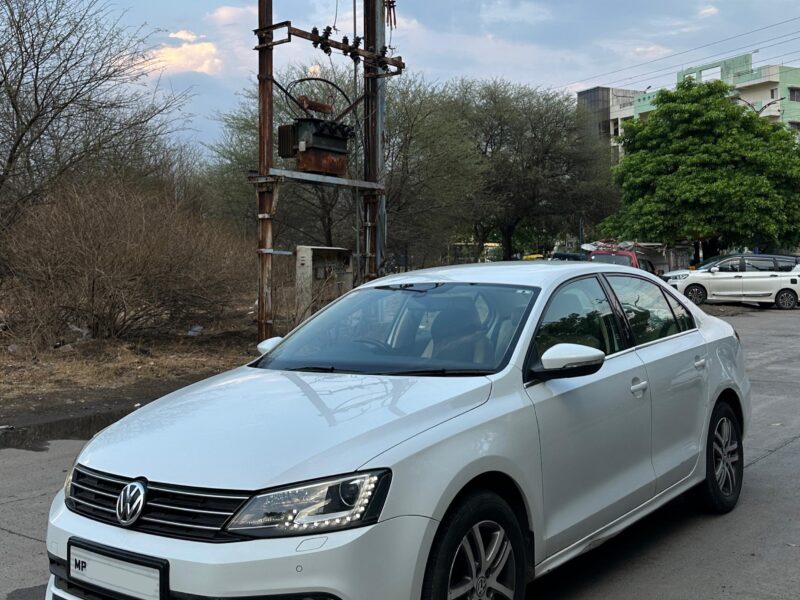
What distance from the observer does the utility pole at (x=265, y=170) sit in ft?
37.7

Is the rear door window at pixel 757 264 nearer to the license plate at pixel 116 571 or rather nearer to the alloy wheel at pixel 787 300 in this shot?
the alloy wheel at pixel 787 300

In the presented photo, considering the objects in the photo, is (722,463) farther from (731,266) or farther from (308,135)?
(731,266)

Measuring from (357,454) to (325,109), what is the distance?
10.0m

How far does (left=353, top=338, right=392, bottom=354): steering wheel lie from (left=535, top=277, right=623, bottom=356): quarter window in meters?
0.75

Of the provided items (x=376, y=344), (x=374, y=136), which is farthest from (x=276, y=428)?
(x=374, y=136)

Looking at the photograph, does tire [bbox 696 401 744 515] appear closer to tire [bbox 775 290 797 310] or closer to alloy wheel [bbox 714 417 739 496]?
alloy wheel [bbox 714 417 739 496]

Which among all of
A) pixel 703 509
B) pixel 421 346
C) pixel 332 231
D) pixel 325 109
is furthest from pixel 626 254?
pixel 421 346

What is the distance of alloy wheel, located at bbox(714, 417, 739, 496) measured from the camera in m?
5.12

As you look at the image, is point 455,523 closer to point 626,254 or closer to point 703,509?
point 703,509

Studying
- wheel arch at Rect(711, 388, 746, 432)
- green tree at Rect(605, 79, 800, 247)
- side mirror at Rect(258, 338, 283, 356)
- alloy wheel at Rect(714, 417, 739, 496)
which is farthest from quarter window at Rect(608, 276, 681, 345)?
green tree at Rect(605, 79, 800, 247)

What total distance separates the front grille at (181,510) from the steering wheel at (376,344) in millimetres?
1448

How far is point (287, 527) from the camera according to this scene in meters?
2.67

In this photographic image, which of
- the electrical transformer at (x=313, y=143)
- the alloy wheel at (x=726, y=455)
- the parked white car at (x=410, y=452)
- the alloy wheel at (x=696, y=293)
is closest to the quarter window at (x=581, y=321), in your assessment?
the parked white car at (x=410, y=452)

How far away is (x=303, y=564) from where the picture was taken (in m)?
2.61
